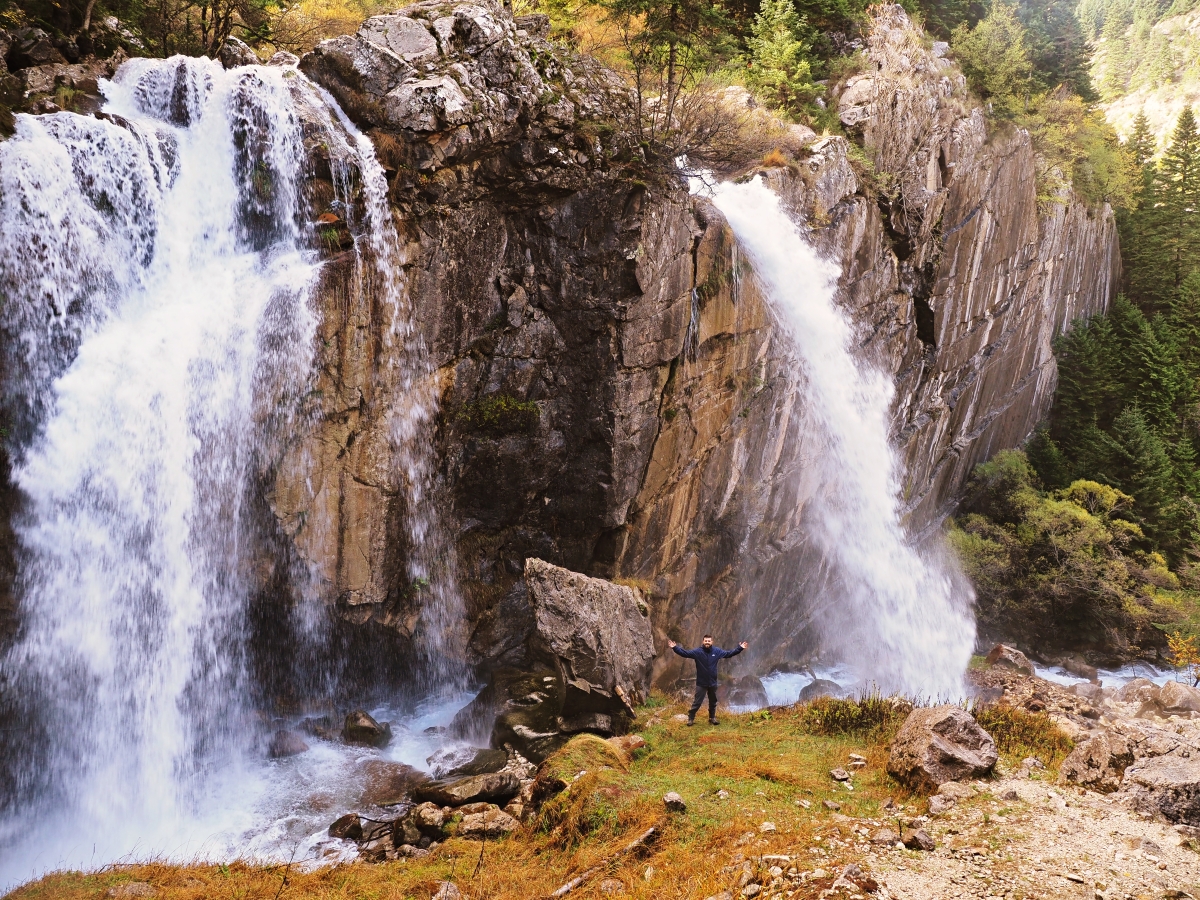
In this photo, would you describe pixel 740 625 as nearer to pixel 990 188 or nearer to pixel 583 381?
pixel 583 381

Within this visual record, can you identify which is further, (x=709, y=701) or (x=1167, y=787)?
(x=709, y=701)

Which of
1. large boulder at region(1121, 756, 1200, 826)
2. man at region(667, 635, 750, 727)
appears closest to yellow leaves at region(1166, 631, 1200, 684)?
large boulder at region(1121, 756, 1200, 826)

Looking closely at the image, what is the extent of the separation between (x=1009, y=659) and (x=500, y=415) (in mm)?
15790

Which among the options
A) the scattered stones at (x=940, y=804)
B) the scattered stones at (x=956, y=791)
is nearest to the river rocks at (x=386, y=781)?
the scattered stones at (x=940, y=804)

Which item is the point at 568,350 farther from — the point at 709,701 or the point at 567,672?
the point at 709,701

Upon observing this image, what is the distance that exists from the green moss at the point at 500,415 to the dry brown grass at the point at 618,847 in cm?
660

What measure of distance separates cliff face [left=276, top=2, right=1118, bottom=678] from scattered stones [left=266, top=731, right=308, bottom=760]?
215 cm

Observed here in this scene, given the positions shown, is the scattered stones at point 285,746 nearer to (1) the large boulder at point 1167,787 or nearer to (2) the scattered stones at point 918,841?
(2) the scattered stones at point 918,841

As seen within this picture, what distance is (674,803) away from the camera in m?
7.74

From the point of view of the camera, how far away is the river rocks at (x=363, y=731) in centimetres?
1202

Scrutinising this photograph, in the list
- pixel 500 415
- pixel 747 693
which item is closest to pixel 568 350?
pixel 500 415

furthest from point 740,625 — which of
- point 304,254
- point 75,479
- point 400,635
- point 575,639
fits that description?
point 75,479

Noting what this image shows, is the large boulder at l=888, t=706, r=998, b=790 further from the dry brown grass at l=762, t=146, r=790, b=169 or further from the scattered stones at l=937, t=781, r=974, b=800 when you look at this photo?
the dry brown grass at l=762, t=146, r=790, b=169

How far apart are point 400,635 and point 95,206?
26.6ft
